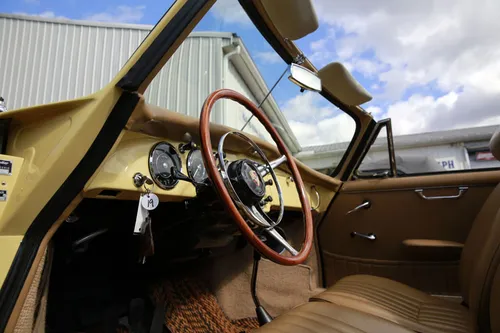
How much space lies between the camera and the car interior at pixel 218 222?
2.96 ft

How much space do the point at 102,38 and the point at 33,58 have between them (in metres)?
1.06

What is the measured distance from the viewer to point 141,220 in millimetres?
1011

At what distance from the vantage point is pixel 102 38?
4.95 m

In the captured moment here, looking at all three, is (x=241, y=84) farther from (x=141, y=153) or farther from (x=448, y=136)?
(x=448, y=136)

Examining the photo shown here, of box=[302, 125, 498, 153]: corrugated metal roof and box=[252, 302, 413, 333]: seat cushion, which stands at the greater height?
box=[302, 125, 498, 153]: corrugated metal roof

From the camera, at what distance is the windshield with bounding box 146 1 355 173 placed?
1.29m

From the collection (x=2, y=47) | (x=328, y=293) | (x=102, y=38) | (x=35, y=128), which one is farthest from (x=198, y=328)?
(x=2, y=47)

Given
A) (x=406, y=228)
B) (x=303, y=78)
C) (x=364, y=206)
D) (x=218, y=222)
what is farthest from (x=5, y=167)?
(x=406, y=228)

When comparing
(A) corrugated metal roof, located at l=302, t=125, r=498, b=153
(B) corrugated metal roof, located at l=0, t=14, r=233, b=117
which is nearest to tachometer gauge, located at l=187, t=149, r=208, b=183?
(A) corrugated metal roof, located at l=302, t=125, r=498, b=153

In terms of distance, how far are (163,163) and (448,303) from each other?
1.27m

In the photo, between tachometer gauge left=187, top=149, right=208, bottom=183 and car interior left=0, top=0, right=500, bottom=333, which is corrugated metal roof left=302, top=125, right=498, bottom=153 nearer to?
car interior left=0, top=0, right=500, bottom=333

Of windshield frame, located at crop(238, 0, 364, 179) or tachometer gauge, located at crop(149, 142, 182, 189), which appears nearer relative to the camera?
tachometer gauge, located at crop(149, 142, 182, 189)

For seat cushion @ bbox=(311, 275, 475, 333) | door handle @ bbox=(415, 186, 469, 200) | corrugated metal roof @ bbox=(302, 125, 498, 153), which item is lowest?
Result: seat cushion @ bbox=(311, 275, 475, 333)

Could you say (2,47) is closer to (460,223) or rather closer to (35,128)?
(35,128)
